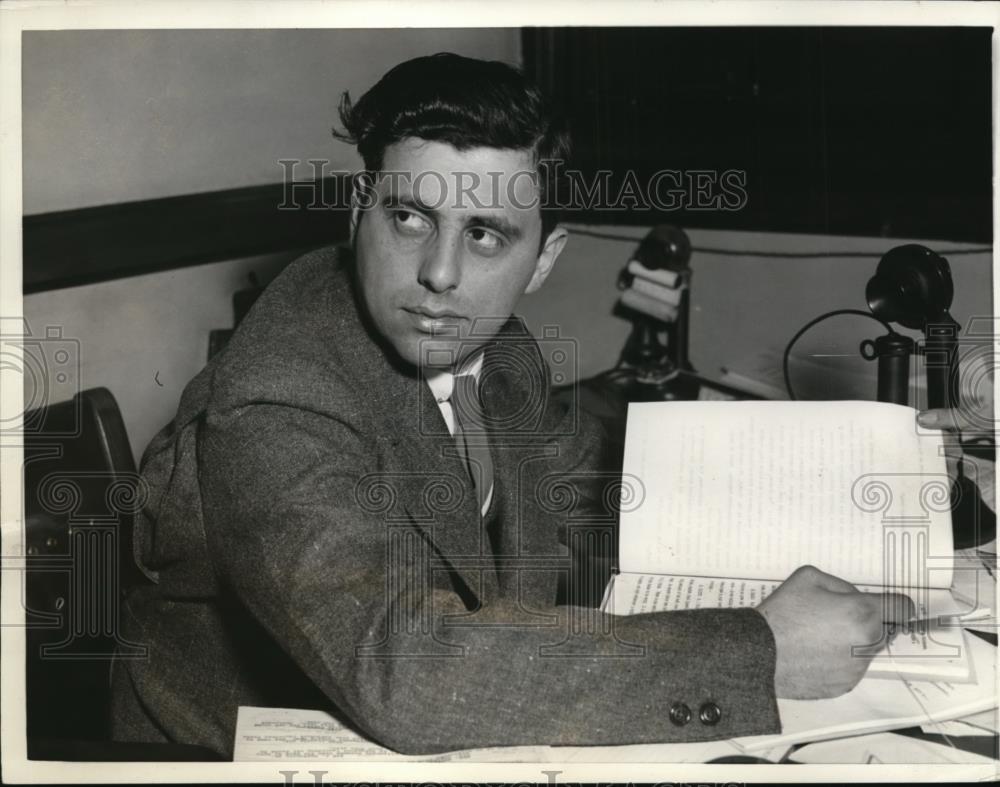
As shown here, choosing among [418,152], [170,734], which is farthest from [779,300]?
[170,734]

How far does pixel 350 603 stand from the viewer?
79 centimetres

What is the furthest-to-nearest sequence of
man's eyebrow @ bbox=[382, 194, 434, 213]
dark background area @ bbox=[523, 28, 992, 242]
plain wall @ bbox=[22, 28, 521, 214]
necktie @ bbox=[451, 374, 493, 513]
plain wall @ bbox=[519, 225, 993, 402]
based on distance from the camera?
plain wall @ bbox=[519, 225, 993, 402]
dark background area @ bbox=[523, 28, 992, 242]
necktie @ bbox=[451, 374, 493, 513]
plain wall @ bbox=[22, 28, 521, 214]
man's eyebrow @ bbox=[382, 194, 434, 213]

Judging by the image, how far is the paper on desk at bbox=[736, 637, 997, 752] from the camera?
31.4 inches

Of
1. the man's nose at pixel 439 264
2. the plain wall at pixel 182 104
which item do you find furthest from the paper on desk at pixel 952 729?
the plain wall at pixel 182 104

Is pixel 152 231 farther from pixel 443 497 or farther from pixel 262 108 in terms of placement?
pixel 443 497

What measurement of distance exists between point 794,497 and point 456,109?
0.56m

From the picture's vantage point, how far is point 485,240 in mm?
987

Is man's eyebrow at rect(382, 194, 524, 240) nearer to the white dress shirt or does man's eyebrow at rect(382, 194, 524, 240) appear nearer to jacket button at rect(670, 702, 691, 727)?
the white dress shirt

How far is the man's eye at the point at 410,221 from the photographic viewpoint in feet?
3.09

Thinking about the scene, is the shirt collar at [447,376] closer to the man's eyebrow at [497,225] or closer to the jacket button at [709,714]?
the man's eyebrow at [497,225]

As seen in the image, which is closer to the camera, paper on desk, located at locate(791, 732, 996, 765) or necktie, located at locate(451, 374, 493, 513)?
paper on desk, located at locate(791, 732, 996, 765)

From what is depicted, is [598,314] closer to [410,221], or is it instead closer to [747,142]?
[747,142]

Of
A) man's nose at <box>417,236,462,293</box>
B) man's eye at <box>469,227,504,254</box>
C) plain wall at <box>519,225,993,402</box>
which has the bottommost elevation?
man's nose at <box>417,236,462,293</box>

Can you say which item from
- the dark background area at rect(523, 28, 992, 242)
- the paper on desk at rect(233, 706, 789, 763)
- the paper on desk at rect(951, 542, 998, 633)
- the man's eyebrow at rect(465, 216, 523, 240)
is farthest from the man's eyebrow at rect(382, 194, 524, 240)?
the dark background area at rect(523, 28, 992, 242)
